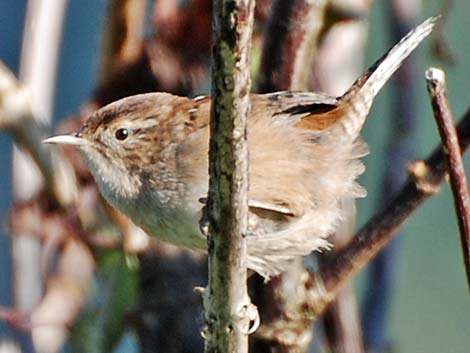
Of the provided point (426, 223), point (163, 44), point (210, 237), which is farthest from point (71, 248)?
point (426, 223)

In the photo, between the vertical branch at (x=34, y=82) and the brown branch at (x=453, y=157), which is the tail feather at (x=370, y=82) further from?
the brown branch at (x=453, y=157)

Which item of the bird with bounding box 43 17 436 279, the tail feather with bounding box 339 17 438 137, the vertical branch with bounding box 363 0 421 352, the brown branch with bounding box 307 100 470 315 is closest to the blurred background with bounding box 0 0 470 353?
the vertical branch with bounding box 363 0 421 352

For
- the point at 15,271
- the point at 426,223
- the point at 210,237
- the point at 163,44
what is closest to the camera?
the point at 210,237

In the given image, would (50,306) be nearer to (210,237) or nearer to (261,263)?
→ (261,263)

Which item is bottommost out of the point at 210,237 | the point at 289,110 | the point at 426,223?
the point at 210,237

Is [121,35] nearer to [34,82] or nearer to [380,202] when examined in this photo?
[34,82]

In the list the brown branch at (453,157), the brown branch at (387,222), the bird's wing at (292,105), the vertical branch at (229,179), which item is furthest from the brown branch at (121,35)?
the brown branch at (453,157)

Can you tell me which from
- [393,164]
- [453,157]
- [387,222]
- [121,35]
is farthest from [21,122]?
[453,157]
